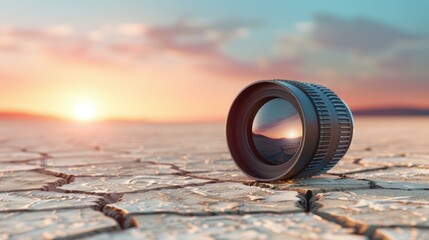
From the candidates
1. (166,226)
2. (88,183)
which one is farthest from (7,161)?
(166,226)

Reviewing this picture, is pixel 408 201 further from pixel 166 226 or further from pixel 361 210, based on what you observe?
pixel 166 226

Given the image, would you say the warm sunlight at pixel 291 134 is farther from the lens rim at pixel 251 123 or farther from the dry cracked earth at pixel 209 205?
the dry cracked earth at pixel 209 205

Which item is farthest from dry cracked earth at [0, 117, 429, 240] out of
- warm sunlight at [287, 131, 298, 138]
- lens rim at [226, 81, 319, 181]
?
warm sunlight at [287, 131, 298, 138]

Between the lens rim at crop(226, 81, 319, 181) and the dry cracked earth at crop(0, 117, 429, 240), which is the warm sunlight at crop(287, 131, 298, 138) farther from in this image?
the dry cracked earth at crop(0, 117, 429, 240)

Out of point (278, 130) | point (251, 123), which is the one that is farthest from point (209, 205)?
point (251, 123)

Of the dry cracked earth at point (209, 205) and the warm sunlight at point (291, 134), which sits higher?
the warm sunlight at point (291, 134)

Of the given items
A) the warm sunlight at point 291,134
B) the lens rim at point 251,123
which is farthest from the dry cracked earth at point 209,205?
the warm sunlight at point 291,134
